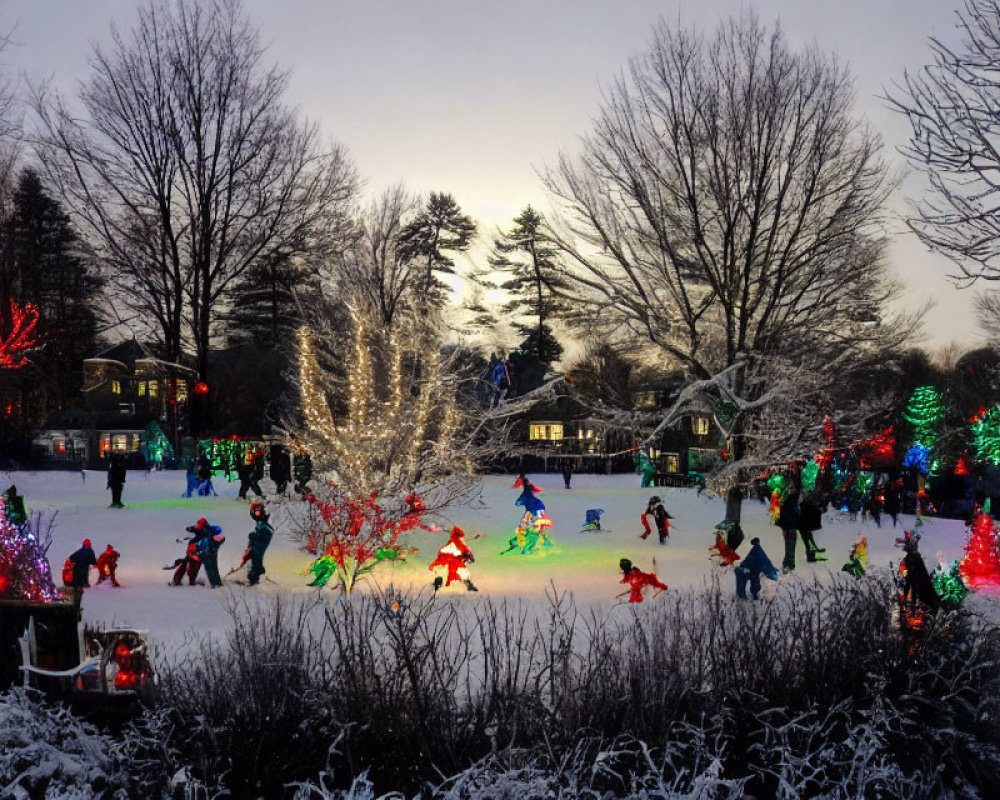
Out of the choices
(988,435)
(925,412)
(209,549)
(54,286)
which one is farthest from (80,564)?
(54,286)

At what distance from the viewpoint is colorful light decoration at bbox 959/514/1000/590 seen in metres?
12.5

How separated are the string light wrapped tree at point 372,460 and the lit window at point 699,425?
79.7ft

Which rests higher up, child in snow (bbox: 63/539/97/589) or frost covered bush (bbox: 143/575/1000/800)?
child in snow (bbox: 63/539/97/589)

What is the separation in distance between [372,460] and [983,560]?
10.7 metres

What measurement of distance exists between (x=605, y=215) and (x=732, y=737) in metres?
12.6

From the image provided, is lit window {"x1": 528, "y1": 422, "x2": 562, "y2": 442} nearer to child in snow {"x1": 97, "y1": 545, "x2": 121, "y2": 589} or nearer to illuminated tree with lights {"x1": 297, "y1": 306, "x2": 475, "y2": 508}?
illuminated tree with lights {"x1": 297, "y1": 306, "x2": 475, "y2": 508}

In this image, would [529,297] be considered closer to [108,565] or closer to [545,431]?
[545,431]

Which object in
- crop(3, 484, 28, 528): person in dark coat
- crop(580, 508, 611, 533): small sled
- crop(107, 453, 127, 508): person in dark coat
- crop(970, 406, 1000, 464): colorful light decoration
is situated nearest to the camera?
crop(3, 484, 28, 528): person in dark coat

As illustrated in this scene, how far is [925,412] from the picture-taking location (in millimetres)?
31828

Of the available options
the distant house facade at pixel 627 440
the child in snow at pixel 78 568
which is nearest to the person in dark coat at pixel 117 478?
the child in snow at pixel 78 568

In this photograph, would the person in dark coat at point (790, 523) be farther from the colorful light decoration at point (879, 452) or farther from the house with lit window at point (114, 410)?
the house with lit window at point (114, 410)

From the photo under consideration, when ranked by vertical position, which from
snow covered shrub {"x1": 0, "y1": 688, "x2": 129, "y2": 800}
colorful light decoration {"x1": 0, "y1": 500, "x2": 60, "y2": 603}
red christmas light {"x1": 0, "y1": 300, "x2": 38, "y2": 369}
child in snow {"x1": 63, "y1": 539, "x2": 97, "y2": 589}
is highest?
red christmas light {"x1": 0, "y1": 300, "x2": 38, "y2": 369}

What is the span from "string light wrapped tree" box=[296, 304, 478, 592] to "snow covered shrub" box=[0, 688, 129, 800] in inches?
217

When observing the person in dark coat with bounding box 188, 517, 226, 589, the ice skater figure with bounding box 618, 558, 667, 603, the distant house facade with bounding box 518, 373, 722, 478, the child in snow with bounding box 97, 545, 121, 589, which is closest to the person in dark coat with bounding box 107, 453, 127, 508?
the child in snow with bounding box 97, 545, 121, 589
